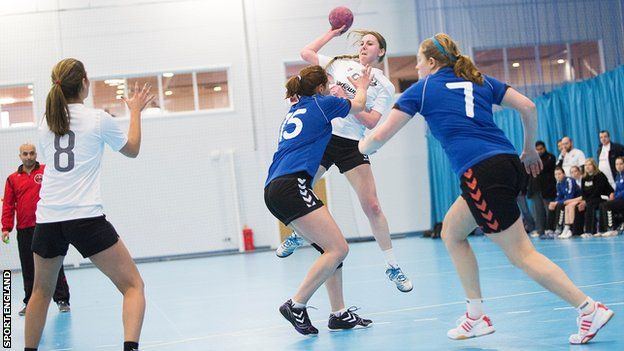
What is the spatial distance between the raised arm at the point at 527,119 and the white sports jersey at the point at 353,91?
1933 millimetres

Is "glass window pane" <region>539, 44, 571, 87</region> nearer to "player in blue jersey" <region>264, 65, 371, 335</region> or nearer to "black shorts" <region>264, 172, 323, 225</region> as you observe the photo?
"player in blue jersey" <region>264, 65, 371, 335</region>

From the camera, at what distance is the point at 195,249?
19859mm

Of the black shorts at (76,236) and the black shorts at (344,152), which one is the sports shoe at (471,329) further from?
the black shorts at (344,152)

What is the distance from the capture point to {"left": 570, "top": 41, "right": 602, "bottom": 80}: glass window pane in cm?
1481

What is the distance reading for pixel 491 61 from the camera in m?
18.0

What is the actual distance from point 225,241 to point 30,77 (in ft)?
20.1

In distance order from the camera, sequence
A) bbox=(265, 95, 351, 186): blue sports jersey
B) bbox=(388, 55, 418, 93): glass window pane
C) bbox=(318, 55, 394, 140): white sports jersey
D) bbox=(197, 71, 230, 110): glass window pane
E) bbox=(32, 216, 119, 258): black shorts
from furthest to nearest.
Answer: bbox=(388, 55, 418, 93): glass window pane
bbox=(197, 71, 230, 110): glass window pane
bbox=(318, 55, 394, 140): white sports jersey
bbox=(265, 95, 351, 186): blue sports jersey
bbox=(32, 216, 119, 258): black shorts

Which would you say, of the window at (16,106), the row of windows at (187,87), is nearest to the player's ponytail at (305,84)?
the row of windows at (187,87)

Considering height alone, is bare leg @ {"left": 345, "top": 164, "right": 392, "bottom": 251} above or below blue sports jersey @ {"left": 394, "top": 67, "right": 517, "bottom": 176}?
below

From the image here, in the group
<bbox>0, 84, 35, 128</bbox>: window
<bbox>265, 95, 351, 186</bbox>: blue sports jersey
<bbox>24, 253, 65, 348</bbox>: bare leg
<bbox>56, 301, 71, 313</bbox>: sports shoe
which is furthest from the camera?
<bbox>0, 84, 35, 128</bbox>: window

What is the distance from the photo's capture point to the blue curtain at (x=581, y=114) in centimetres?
1442

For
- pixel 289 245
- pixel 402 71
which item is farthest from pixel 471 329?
pixel 402 71

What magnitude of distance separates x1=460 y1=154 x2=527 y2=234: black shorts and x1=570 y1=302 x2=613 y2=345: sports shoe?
626 millimetres

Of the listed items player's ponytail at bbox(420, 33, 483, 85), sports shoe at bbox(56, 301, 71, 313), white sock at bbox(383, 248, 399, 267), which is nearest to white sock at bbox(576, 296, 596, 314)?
player's ponytail at bbox(420, 33, 483, 85)
